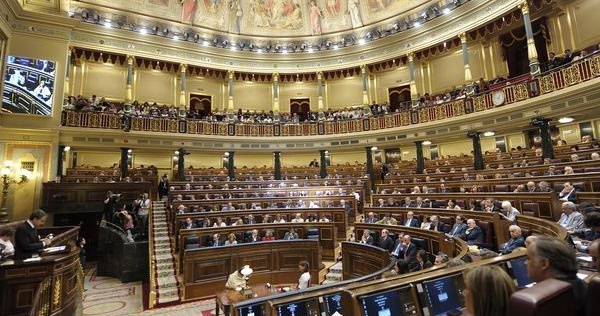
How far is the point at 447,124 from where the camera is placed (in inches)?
527

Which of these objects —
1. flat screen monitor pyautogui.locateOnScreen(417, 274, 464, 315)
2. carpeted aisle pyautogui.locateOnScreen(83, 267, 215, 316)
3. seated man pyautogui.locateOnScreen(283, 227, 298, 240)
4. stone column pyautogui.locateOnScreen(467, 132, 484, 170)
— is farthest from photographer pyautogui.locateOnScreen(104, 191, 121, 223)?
stone column pyautogui.locateOnScreen(467, 132, 484, 170)

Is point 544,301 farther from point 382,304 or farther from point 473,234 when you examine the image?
point 473,234

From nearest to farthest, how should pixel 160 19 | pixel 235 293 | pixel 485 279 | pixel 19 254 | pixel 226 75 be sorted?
pixel 485 279
pixel 19 254
pixel 235 293
pixel 160 19
pixel 226 75

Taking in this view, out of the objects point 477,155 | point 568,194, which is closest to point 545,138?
point 477,155

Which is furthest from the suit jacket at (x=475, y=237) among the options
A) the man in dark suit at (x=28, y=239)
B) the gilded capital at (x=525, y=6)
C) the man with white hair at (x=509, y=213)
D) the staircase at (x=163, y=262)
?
the gilded capital at (x=525, y=6)

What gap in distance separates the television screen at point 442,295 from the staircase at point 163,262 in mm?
6031

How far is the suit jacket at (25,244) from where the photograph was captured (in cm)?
438

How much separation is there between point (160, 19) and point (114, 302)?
14.4 m

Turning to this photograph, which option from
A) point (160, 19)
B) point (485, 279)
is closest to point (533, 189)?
point (485, 279)

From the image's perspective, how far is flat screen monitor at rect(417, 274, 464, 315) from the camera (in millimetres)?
2367

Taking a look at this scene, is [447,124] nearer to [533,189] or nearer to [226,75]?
[533,189]

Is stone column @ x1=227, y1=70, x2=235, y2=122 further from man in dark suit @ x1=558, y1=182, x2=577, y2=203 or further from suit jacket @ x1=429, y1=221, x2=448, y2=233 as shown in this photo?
man in dark suit @ x1=558, y1=182, x2=577, y2=203

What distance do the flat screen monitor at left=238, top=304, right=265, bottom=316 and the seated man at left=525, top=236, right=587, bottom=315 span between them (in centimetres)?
202

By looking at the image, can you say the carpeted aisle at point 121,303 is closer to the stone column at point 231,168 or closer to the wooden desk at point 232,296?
the wooden desk at point 232,296
